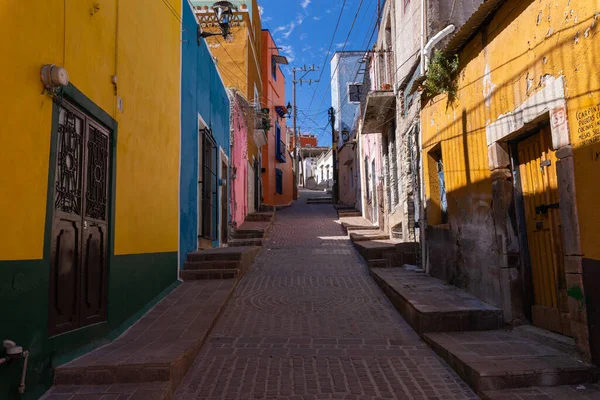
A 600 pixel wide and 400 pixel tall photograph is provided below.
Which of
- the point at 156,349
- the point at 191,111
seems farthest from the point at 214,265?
the point at 156,349

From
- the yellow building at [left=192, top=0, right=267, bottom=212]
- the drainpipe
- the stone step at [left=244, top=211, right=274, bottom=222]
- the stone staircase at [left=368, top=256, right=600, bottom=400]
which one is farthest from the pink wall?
the stone staircase at [left=368, top=256, right=600, bottom=400]

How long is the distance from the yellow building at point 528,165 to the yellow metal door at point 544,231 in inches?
0.4

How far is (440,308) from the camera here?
5086 millimetres

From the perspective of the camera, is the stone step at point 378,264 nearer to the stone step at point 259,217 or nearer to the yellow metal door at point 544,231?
the yellow metal door at point 544,231

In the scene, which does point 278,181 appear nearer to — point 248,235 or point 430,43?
point 248,235

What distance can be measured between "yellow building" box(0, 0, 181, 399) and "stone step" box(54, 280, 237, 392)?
0.18 m

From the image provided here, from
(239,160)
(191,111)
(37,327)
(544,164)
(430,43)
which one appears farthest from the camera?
(239,160)

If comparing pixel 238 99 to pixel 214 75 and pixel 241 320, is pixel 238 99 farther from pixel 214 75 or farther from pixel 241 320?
pixel 241 320

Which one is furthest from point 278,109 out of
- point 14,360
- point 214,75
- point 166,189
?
point 14,360

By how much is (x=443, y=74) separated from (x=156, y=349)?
517cm

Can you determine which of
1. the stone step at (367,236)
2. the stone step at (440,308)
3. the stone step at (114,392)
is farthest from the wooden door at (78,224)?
the stone step at (367,236)

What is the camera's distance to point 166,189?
6621mm

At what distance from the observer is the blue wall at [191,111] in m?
7.73

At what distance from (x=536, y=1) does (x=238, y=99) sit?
35.7 ft
